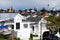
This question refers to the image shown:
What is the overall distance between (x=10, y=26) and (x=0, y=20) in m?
3.67

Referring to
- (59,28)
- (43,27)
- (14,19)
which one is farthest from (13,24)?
(59,28)

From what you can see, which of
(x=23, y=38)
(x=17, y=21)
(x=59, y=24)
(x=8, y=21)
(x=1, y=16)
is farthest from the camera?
(x=1, y=16)

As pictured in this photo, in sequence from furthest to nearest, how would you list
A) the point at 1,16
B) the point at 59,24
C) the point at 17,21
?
the point at 1,16
the point at 59,24
the point at 17,21

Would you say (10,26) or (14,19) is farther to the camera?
(10,26)

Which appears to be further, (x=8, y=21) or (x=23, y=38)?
(x=8, y=21)

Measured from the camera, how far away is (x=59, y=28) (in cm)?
5716

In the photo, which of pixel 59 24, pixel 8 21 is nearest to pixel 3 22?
pixel 8 21

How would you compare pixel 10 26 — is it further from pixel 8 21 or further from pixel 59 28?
pixel 59 28

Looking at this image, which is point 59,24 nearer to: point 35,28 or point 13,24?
point 35,28

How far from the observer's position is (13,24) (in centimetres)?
5344

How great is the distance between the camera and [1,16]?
65.4 metres

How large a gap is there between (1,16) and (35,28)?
1044 centimetres

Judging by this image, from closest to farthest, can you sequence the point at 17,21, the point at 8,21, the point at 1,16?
the point at 17,21, the point at 8,21, the point at 1,16

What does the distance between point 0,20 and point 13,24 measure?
678 centimetres
